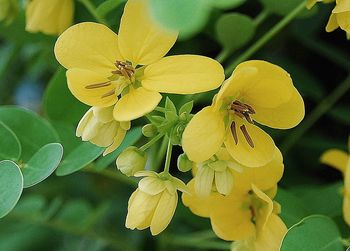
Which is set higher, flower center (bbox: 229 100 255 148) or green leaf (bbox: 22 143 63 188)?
flower center (bbox: 229 100 255 148)

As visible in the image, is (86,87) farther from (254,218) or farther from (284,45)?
(284,45)

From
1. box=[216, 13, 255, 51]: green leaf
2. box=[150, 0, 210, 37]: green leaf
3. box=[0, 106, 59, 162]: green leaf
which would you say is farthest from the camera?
box=[216, 13, 255, 51]: green leaf

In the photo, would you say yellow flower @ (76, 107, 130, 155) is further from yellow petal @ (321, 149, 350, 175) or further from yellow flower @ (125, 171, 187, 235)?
yellow petal @ (321, 149, 350, 175)

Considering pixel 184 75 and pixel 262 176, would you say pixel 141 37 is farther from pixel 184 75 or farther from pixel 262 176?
pixel 262 176

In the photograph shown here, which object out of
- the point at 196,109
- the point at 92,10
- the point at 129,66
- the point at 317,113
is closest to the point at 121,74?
the point at 129,66

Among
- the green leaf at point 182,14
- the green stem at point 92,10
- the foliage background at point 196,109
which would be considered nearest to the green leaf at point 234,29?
the foliage background at point 196,109

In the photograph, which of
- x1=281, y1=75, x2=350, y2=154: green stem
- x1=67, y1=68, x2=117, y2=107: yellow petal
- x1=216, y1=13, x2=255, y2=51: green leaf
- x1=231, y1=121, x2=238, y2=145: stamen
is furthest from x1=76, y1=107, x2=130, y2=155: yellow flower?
x1=281, y1=75, x2=350, y2=154: green stem
